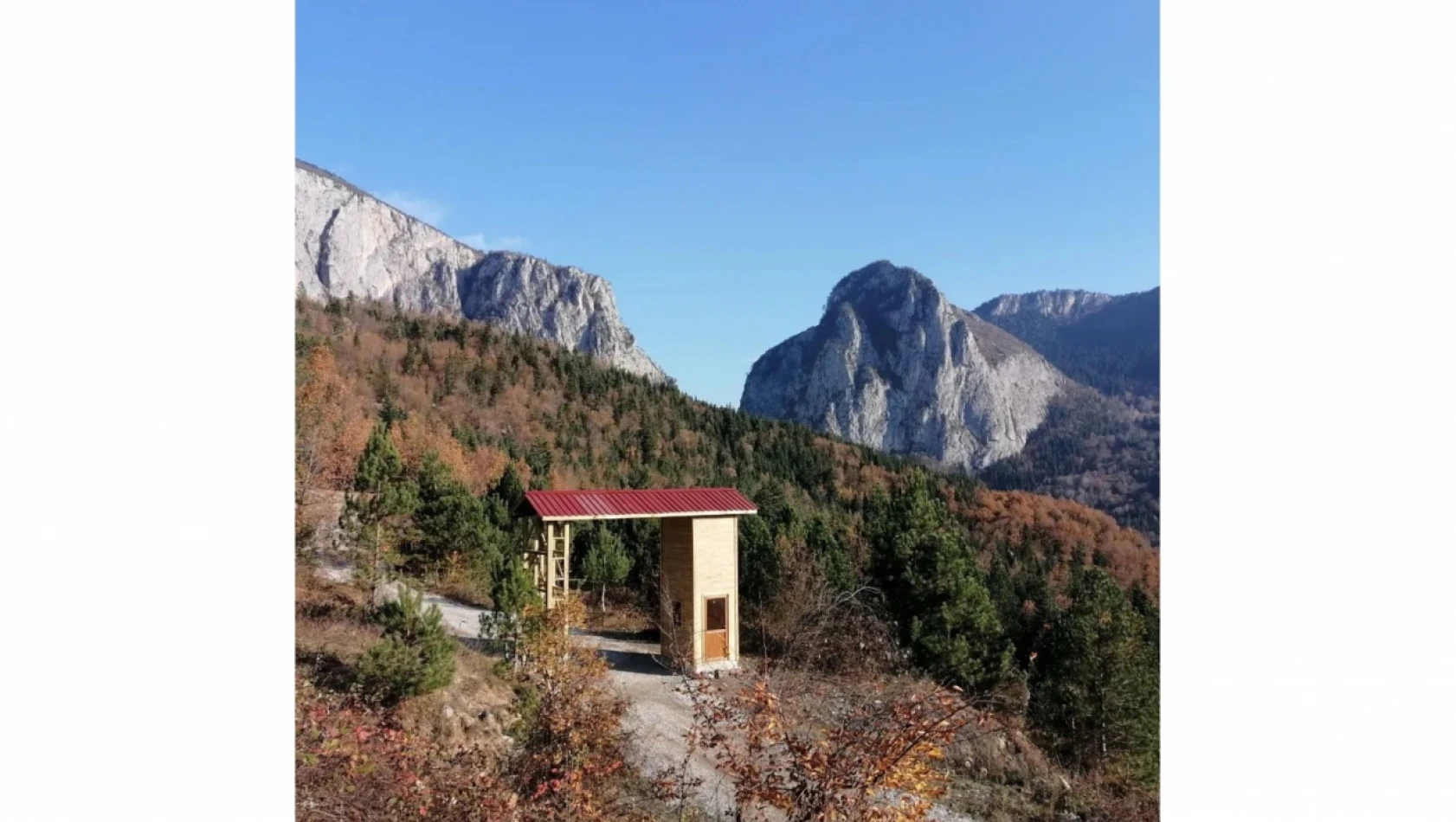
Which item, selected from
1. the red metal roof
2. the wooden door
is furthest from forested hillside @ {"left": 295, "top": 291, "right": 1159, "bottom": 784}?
the red metal roof

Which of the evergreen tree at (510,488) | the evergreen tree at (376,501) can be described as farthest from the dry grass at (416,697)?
the evergreen tree at (510,488)

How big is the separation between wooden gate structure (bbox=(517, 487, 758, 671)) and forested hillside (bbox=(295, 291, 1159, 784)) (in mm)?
277

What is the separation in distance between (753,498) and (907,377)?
5.02 feet

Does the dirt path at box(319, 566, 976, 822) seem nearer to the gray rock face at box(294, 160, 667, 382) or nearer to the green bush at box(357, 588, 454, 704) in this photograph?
the green bush at box(357, 588, 454, 704)

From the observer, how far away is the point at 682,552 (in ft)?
18.5

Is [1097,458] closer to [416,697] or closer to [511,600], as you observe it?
[511,600]

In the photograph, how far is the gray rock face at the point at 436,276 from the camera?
5.51 m

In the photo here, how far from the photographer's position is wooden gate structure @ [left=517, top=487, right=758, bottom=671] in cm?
529

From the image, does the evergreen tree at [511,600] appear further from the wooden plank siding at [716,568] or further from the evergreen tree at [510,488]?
the wooden plank siding at [716,568]
